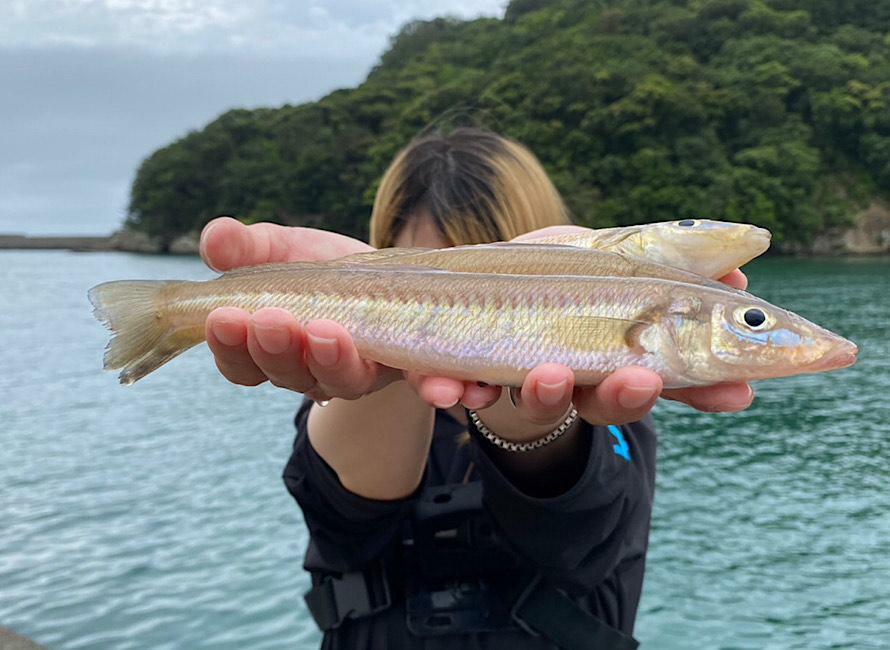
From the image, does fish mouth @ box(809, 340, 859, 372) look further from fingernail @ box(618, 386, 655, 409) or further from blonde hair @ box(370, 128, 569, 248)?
blonde hair @ box(370, 128, 569, 248)

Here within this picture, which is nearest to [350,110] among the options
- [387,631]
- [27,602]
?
[27,602]

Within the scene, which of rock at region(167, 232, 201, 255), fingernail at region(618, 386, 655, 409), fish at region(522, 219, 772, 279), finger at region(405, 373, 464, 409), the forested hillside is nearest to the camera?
fingernail at region(618, 386, 655, 409)

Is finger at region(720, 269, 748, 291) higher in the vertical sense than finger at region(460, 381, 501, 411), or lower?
higher

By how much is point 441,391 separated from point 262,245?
32.8 inches

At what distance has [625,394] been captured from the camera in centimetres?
215

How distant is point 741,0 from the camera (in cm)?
8094

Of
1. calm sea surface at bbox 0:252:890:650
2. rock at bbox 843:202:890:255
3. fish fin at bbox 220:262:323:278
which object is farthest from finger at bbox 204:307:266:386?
rock at bbox 843:202:890:255

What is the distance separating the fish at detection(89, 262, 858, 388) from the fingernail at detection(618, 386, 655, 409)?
126 mm

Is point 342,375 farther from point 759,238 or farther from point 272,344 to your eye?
point 759,238

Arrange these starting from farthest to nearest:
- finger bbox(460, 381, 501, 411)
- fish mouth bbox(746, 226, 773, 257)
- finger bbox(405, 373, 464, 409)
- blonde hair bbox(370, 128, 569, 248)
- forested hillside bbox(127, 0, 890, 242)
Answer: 1. forested hillside bbox(127, 0, 890, 242)
2. blonde hair bbox(370, 128, 569, 248)
3. fish mouth bbox(746, 226, 773, 257)
4. finger bbox(460, 381, 501, 411)
5. finger bbox(405, 373, 464, 409)

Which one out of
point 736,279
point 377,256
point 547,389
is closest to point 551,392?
point 547,389

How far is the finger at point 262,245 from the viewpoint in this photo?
98.8 inches

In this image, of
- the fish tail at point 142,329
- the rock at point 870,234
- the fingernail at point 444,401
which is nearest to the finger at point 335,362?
the fingernail at point 444,401

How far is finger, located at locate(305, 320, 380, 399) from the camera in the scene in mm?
2225
